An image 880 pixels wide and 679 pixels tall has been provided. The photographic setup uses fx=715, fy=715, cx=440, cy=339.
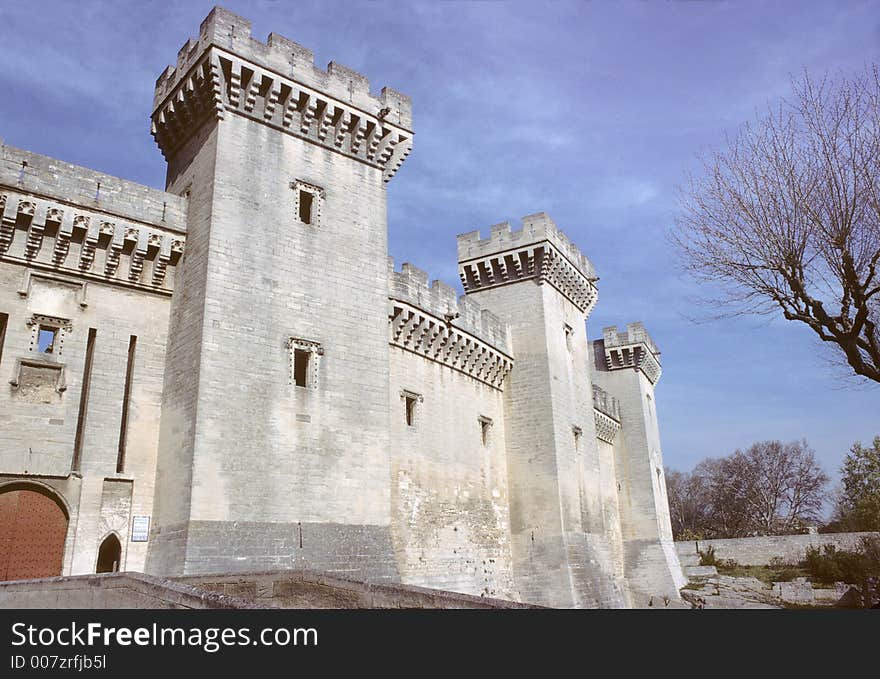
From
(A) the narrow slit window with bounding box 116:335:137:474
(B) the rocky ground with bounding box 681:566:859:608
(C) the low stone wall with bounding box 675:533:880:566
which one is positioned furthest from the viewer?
(C) the low stone wall with bounding box 675:533:880:566

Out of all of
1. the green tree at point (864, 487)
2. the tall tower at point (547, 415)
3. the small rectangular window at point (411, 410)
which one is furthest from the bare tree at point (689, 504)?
the small rectangular window at point (411, 410)

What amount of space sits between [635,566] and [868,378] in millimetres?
18970

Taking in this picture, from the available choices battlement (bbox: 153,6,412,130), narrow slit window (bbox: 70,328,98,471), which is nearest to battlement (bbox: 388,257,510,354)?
battlement (bbox: 153,6,412,130)

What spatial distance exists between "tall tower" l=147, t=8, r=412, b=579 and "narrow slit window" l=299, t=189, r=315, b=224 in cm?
2

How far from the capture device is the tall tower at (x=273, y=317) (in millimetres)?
12406

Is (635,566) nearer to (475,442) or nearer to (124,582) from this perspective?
(475,442)

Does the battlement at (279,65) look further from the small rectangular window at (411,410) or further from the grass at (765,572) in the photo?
the grass at (765,572)

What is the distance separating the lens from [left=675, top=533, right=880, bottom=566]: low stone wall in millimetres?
38531

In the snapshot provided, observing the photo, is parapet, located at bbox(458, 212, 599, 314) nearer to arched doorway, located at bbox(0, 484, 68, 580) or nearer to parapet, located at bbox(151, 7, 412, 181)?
parapet, located at bbox(151, 7, 412, 181)

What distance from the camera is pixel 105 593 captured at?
25.7 ft

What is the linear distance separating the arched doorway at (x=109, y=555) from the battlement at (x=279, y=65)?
30.2 ft
